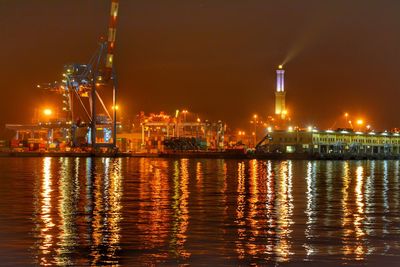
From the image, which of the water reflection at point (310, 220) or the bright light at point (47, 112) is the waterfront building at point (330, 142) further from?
the water reflection at point (310, 220)

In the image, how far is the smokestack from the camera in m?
143

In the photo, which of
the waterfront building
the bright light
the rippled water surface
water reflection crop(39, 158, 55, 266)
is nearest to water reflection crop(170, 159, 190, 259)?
the rippled water surface

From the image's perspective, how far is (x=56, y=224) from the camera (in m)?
16.6

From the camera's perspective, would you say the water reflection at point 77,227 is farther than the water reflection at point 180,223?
No

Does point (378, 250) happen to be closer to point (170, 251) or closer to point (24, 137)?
point (170, 251)

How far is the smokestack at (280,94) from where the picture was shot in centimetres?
14325

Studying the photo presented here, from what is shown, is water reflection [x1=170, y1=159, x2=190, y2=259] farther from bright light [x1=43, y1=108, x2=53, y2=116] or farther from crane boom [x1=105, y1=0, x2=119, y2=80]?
bright light [x1=43, y1=108, x2=53, y2=116]

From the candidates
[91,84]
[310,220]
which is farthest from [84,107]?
[310,220]

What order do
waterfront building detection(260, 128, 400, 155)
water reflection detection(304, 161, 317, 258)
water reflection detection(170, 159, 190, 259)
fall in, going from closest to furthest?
water reflection detection(170, 159, 190, 259) → water reflection detection(304, 161, 317, 258) → waterfront building detection(260, 128, 400, 155)

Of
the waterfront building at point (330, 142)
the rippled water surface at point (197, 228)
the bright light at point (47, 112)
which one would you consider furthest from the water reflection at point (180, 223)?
the bright light at point (47, 112)

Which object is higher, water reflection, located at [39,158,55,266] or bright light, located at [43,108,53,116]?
bright light, located at [43,108,53,116]

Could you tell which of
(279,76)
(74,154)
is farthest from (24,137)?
(279,76)

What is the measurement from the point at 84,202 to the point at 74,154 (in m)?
88.3

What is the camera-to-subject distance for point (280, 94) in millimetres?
143625
